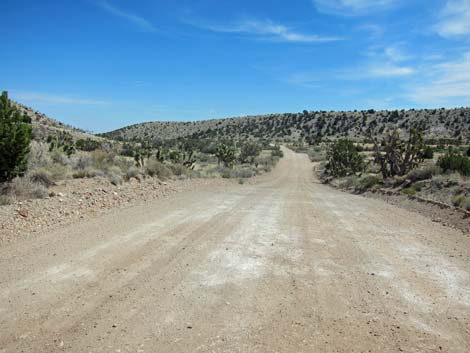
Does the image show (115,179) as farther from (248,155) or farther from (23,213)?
(248,155)

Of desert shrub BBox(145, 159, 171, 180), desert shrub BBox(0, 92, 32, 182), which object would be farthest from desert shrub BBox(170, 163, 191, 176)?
desert shrub BBox(0, 92, 32, 182)

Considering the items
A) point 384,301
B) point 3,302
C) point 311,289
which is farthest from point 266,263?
point 3,302

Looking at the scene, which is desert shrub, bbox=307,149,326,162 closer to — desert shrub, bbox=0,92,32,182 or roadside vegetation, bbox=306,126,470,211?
roadside vegetation, bbox=306,126,470,211

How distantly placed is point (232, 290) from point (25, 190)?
29.2 ft

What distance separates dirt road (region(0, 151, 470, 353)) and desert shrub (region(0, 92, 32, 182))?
179 inches

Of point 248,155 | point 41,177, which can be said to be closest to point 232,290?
point 41,177

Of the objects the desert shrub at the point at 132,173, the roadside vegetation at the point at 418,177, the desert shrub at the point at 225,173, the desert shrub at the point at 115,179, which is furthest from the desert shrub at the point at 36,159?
the desert shrub at the point at 225,173

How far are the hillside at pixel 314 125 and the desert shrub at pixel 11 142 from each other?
76255 millimetres

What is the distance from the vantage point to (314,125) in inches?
4909

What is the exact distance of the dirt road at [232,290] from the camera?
4.71 metres

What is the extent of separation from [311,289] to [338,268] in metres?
1.34

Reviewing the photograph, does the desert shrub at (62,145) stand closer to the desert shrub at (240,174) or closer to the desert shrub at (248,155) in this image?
the desert shrub at (240,174)

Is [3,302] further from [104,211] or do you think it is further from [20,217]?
[104,211]

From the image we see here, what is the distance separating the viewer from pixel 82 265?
721 centimetres
